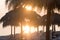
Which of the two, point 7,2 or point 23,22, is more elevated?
→ point 7,2

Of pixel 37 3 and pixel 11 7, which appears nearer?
pixel 37 3

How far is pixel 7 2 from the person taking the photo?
14727mm

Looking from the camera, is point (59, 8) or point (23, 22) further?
point (23, 22)

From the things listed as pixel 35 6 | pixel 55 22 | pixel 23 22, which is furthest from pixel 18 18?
pixel 55 22

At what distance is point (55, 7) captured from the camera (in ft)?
42.5

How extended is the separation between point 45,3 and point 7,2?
286cm

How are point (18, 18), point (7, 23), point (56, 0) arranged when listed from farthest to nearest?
point (7, 23) → point (18, 18) → point (56, 0)

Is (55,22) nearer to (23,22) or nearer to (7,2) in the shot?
(23,22)

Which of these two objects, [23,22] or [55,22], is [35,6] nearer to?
[23,22]

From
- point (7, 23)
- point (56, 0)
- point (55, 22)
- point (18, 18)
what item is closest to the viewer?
point (56, 0)

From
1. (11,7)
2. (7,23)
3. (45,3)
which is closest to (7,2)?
(11,7)

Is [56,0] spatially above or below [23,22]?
above

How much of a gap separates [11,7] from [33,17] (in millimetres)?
1482

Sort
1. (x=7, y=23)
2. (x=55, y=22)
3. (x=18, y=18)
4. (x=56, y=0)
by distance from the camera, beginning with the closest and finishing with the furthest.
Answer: (x=56, y=0) → (x=18, y=18) → (x=7, y=23) → (x=55, y=22)
